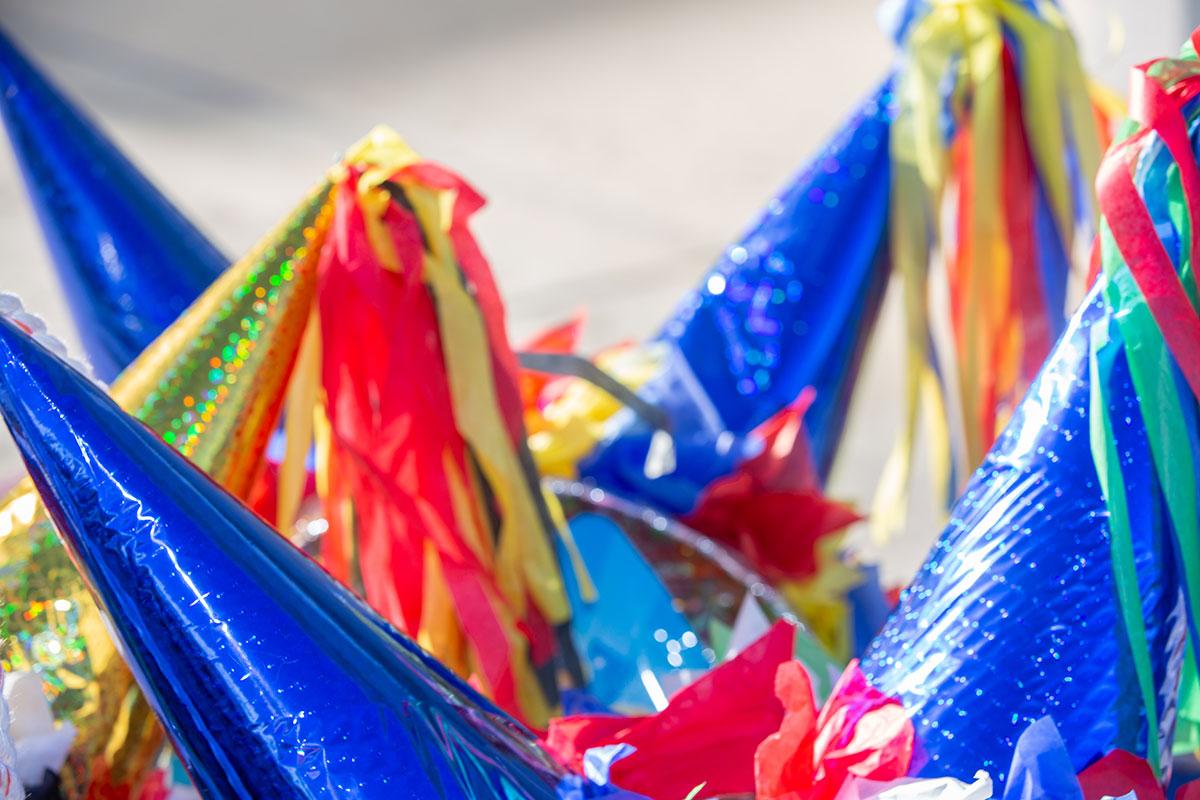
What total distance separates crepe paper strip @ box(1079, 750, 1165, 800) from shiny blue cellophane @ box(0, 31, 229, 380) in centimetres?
57

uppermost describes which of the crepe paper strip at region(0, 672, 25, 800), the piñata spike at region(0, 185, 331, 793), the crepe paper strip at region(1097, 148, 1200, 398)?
the piñata spike at region(0, 185, 331, 793)

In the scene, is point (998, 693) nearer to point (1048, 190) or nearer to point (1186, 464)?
point (1186, 464)

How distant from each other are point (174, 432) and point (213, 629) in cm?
17

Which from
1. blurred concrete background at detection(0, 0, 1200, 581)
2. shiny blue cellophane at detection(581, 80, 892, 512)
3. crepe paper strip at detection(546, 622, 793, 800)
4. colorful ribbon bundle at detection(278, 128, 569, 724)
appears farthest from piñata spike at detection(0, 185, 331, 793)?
blurred concrete background at detection(0, 0, 1200, 581)

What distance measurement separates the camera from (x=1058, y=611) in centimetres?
61

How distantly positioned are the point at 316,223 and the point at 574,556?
20 cm

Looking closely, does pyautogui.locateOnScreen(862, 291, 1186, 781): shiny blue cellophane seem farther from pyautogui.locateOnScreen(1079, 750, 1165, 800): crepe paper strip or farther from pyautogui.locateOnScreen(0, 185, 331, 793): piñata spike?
pyautogui.locateOnScreen(0, 185, 331, 793): piñata spike

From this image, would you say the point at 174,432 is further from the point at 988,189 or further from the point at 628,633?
the point at 988,189

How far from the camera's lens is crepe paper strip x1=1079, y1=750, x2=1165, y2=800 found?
60 centimetres

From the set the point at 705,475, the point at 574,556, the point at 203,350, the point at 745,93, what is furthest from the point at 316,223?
the point at 745,93

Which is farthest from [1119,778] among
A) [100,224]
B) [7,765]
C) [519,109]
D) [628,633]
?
[519,109]

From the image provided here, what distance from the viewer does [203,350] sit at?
0.72m

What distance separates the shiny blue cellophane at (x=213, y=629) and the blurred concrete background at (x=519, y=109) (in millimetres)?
1721

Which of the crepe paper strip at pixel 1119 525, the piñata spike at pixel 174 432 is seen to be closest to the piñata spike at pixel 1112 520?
the crepe paper strip at pixel 1119 525
